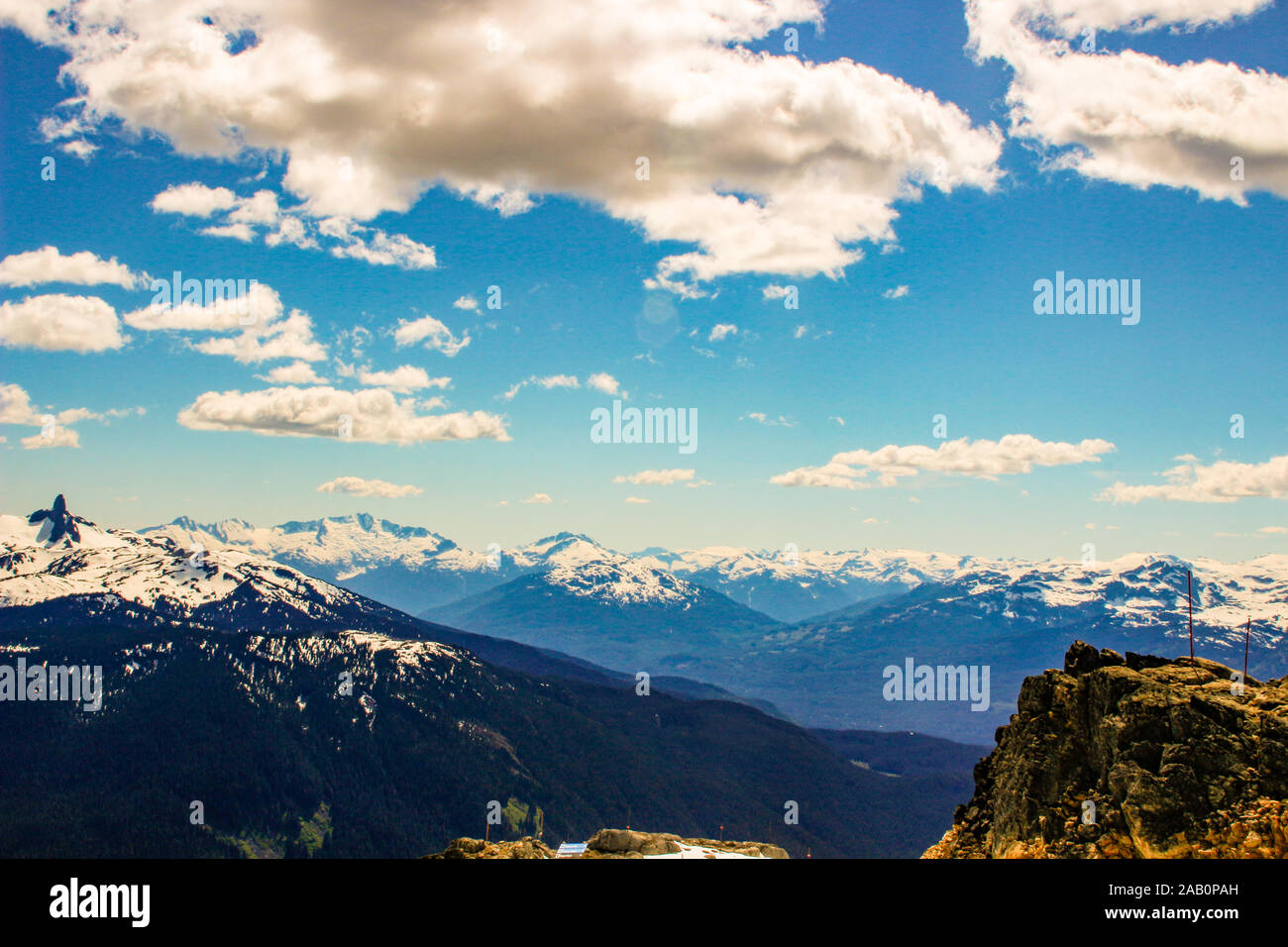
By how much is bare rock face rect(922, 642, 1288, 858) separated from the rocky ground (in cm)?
4507

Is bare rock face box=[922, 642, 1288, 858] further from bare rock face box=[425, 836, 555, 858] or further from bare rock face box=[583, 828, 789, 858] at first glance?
bare rock face box=[425, 836, 555, 858]

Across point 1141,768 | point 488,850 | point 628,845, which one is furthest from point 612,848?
point 1141,768

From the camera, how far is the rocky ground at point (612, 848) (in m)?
84.4

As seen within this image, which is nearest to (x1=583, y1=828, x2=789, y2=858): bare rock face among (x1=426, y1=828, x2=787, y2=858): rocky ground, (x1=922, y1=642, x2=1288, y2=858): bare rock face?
(x1=426, y1=828, x2=787, y2=858): rocky ground

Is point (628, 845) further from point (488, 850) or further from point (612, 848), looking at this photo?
point (488, 850)

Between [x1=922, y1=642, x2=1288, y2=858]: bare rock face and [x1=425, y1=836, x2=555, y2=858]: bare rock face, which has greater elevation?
[x1=922, y1=642, x2=1288, y2=858]: bare rock face

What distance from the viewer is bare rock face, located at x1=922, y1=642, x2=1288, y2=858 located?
156 ft

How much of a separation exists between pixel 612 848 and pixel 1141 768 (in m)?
Result: 69.2

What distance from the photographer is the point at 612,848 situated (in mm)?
100812
